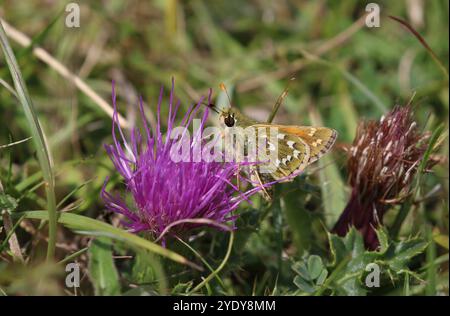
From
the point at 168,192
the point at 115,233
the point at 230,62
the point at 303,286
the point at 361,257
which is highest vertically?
the point at 230,62

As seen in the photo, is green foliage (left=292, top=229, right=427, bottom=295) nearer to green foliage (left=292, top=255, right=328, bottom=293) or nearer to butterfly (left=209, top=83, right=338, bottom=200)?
green foliage (left=292, top=255, right=328, bottom=293)

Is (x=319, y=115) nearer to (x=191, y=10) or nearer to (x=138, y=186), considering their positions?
(x=191, y=10)

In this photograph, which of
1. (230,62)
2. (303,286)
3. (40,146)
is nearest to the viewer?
(40,146)

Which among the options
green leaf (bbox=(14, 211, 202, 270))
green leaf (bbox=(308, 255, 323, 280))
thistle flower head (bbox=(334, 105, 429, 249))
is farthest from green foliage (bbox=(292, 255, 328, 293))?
green leaf (bbox=(14, 211, 202, 270))

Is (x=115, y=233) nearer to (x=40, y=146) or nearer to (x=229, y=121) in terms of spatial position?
(x=40, y=146)

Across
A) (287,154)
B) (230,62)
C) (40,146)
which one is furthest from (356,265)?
(230,62)

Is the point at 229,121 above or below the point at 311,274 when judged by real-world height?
above
